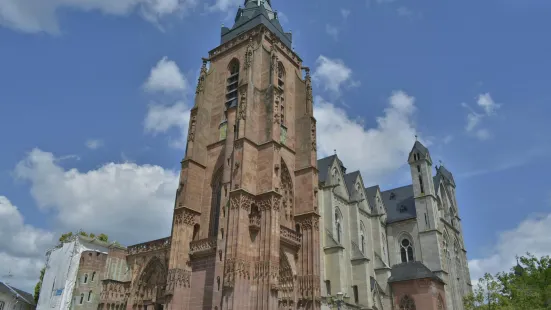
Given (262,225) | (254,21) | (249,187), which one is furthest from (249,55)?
(262,225)

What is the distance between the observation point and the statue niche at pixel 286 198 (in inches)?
1126

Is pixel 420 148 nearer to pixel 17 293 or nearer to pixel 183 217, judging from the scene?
pixel 183 217

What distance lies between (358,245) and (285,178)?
1219 centimetres

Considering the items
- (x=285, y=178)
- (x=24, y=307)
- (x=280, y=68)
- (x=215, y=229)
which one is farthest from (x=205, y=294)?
(x=24, y=307)

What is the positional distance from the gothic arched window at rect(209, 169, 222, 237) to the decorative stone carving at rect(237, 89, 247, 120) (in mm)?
4147

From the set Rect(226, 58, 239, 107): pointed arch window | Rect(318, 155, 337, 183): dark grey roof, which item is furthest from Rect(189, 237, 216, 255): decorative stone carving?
Rect(318, 155, 337, 183): dark grey roof

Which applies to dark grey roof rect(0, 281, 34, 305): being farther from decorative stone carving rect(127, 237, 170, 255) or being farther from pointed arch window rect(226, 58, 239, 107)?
pointed arch window rect(226, 58, 239, 107)

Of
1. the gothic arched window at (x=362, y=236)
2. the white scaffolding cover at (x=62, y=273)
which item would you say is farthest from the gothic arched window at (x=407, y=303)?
the white scaffolding cover at (x=62, y=273)

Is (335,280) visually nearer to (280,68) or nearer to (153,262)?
(153,262)

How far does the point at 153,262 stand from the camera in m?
32.0

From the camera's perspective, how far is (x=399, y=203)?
4931 cm

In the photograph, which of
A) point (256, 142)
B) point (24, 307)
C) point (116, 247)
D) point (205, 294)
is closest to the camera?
point (205, 294)

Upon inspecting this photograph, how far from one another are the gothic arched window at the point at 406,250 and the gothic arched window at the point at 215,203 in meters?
24.4

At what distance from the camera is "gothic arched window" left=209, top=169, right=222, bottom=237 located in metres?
27.8
